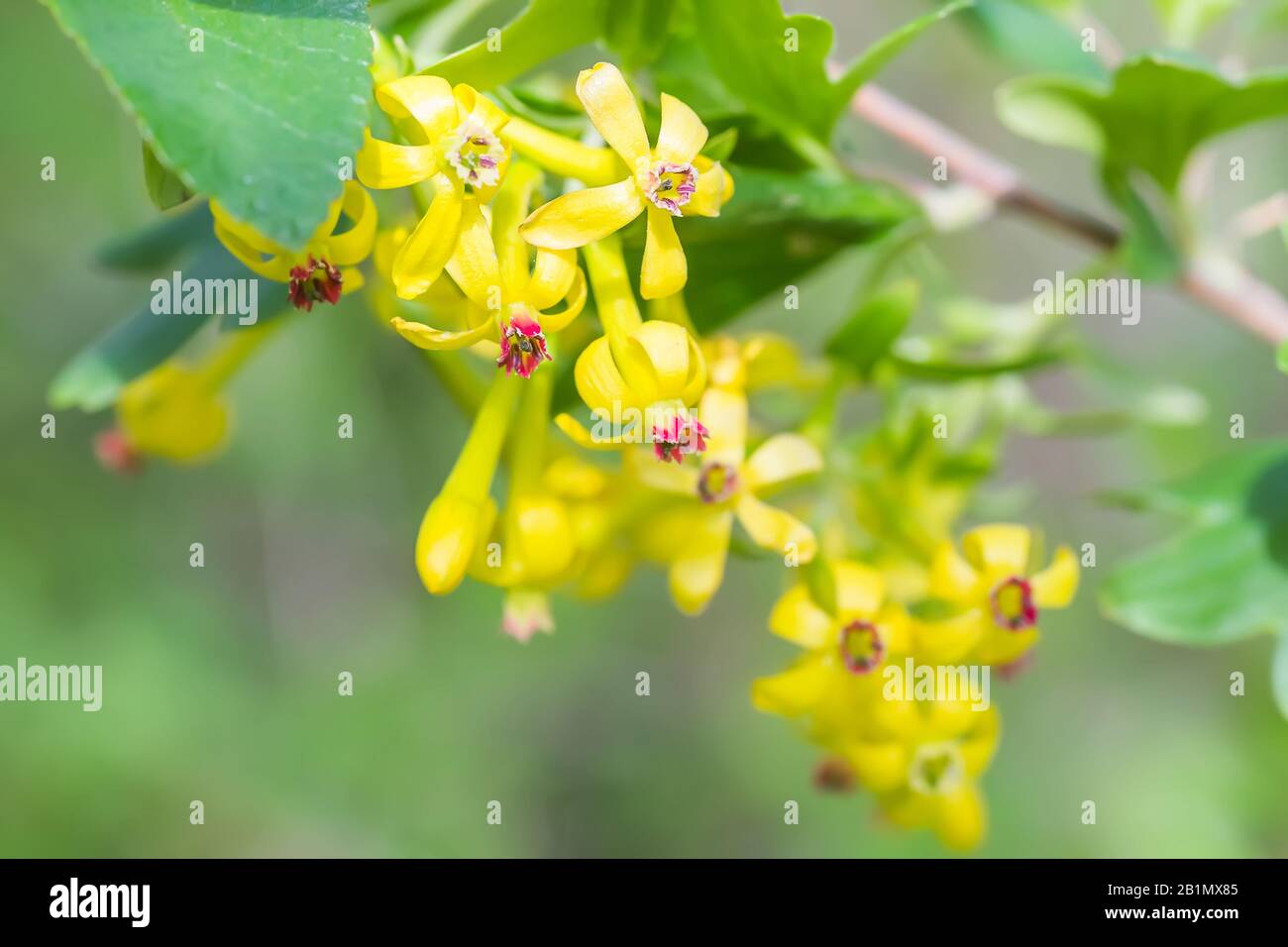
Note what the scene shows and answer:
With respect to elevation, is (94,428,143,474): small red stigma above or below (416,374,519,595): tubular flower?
above

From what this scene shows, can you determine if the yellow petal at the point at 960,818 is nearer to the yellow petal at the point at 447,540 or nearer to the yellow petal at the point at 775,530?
the yellow petal at the point at 775,530

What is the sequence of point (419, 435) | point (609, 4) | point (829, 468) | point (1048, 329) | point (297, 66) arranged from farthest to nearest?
point (419, 435) < point (1048, 329) < point (829, 468) < point (609, 4) < point (297, 66)

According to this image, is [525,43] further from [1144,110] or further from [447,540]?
[1144,110]

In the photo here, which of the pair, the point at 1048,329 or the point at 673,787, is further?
the point at 673,787

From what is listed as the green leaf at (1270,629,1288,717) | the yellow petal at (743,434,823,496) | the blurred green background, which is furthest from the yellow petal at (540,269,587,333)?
the blurred green background

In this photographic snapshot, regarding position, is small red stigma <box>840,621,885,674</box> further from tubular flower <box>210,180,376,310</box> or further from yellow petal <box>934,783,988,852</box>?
tubular flower <box>210,180,376,310</box>
